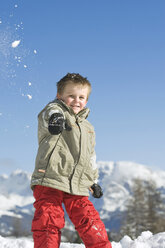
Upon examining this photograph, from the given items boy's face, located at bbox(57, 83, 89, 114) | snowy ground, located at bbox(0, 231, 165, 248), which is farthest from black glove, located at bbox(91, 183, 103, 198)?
snowy ground, located at bbox(0, 231, 165, 248)

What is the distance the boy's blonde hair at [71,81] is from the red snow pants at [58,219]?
107 centimetres

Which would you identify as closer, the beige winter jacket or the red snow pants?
the red snow pants

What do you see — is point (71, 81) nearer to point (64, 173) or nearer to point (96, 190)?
point (64, 173)

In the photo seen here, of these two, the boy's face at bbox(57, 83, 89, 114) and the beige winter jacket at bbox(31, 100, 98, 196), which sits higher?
the boy's face at bbox(57, 83, 89, 114)

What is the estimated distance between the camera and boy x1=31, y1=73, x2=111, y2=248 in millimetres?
2988

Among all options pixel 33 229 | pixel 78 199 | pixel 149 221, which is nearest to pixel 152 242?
pixel 78 199

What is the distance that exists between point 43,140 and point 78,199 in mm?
688

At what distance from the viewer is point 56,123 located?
2.98 metres

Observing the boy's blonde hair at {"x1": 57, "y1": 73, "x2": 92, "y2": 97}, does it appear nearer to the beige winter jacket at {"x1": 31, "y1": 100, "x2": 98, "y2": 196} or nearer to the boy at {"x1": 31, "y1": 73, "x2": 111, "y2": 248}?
the boy at {"x1": 31, "y1": 73, "x2": 111, "y2": 248}

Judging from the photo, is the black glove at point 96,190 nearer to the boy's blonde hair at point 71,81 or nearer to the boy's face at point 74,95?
the boy's face at point 74,95

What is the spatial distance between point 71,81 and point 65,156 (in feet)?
2.66

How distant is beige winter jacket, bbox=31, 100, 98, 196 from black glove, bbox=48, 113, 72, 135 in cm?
11

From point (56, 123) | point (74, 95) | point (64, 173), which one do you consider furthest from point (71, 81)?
point (64, 173)

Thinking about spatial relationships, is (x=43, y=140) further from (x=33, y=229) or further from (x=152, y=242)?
(x=152, y=242)
